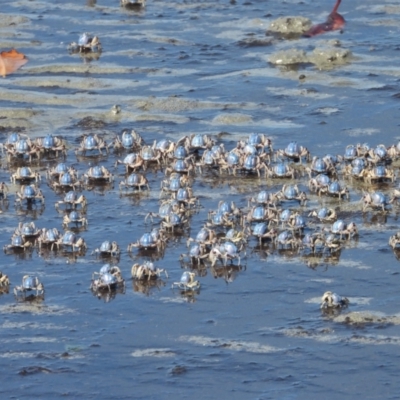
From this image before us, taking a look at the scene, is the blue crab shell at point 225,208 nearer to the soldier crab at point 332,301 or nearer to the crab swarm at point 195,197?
Answer: the crab swarm at point 195,197

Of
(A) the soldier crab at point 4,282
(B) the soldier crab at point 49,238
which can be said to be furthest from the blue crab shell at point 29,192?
(A) the soldier crab at point 4,282

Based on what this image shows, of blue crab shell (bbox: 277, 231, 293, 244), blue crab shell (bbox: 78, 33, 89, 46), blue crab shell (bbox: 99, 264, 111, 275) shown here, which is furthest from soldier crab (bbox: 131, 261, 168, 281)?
blue crab shell (bbox: 78, 33, 89, 46)

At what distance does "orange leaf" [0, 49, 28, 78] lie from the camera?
23.4m

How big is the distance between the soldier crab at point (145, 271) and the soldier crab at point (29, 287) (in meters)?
1.09

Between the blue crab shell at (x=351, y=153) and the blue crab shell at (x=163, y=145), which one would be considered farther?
the blue crab shell at (x=163, y=145)

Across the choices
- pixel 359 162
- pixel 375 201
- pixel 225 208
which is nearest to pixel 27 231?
pixel 225 208

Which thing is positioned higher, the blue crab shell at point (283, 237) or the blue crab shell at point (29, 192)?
the blue crab shell at point (29, 192)

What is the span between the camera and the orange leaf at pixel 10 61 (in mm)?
23359

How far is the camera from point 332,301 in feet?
50.2

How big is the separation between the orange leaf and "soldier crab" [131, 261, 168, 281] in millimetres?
7705

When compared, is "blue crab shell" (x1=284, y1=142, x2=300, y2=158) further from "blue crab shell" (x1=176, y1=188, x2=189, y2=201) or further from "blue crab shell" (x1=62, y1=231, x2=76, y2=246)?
"blue crab shell" (x1=62, y1=231, x2=76, y2=246)

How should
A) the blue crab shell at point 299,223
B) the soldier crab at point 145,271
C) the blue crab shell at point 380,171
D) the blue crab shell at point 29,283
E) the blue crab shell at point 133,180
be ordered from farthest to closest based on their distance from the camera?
1. the blue crab shell at point 133,180
2. the blue crab shell at point 380,171
3. the blue crab shell at point 299,223
4. the soldier crab at point 145,271
5. the blue crab shell at point 29,283

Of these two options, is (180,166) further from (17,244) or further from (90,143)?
(17,244)

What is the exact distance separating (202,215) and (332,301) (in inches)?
130
